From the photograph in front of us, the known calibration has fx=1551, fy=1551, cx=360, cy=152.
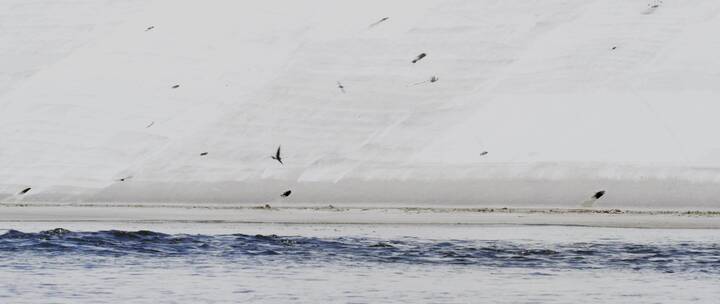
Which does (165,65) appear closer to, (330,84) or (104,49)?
(104,49)

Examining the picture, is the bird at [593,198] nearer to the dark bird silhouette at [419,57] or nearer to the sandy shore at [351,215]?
the sandy shore at [351,215]

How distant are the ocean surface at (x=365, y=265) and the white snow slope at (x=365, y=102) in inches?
125

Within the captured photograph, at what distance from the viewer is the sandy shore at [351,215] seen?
88.4ft

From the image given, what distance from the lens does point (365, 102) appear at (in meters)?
32.6

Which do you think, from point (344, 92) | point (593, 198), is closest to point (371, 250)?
point (593, 198)

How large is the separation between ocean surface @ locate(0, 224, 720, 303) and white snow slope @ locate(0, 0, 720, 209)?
125 inches

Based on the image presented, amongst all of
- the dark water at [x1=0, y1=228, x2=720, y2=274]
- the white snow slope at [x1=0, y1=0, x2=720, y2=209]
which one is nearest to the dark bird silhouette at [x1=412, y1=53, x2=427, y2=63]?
the white snow slope at [x1=0, y1=0, x2=720, y2=209]

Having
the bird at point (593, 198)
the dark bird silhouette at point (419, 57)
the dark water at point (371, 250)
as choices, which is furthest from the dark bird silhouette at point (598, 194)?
the dark bird silhouette at point (419, 57)

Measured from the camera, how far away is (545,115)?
31.0m

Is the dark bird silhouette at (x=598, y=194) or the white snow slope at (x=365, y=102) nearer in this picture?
the dark bird silhouette at (x=598, y=194)

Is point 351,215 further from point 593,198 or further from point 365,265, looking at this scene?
point 365,265

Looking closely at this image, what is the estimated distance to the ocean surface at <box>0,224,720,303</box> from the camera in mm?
19969

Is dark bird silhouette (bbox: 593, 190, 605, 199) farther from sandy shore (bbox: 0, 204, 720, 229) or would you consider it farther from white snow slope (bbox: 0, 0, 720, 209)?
sandy shore (bbox: 0, 204, 720, 229)

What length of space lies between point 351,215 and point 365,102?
477 cm
